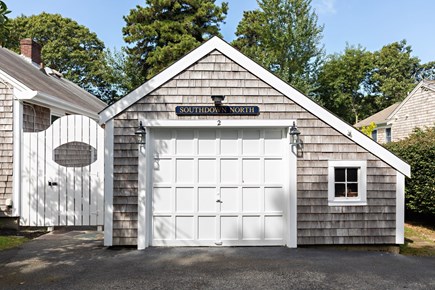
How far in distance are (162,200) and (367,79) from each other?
42570mm

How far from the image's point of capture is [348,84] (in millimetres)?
37344

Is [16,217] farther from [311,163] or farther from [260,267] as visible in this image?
[311,163]

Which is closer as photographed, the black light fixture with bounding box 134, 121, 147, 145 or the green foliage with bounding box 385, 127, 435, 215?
the black light fixture with bounding box 134, 121, 147, 145

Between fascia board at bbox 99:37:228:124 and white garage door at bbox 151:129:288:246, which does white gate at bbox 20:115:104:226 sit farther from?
white garage door at bbox 151:129:288:246

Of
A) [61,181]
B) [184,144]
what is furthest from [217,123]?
[61,181]

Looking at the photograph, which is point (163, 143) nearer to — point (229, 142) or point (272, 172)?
point (229, 142)

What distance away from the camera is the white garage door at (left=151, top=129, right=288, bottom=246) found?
6543 mm

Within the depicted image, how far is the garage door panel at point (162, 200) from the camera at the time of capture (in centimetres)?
654

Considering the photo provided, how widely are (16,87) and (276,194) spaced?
23.6 ft

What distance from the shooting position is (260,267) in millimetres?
5273

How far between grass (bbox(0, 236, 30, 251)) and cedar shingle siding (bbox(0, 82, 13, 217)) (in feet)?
2.34

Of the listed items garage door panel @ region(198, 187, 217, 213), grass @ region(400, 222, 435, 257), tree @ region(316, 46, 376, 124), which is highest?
tree @ region(316, 46, 376, 124)

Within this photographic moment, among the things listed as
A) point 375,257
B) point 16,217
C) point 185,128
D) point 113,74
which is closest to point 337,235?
point 375,257

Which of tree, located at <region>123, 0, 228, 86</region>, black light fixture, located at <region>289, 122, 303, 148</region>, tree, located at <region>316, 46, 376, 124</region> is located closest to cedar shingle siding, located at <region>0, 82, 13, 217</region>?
black light fixture, located at <region>289, 122, 303, 148</region>
